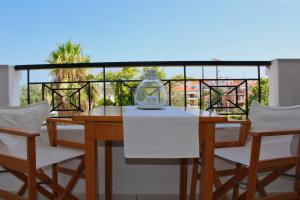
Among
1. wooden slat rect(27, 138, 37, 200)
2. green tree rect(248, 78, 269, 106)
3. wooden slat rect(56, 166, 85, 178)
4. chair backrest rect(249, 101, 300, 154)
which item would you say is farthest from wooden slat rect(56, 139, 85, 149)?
green tree rect(248, 78, 269, 106)

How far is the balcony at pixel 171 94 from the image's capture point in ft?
8.28

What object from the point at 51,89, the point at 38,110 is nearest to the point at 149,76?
the point at 38,110

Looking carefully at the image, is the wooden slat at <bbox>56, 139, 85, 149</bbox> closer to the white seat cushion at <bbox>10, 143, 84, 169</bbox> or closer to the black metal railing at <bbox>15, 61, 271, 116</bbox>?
the white seat cushion at <bbox>10, 143, 84, 169</bbox>

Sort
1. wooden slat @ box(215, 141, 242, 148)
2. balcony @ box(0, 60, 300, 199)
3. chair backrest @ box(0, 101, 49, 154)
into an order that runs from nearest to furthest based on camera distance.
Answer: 1. chair backrest @ box(0, 101, 49, 154)
2. wooden slat @ box(215, 141, 242, 148)
3. balcony @ box(0, 60, 300, 199)

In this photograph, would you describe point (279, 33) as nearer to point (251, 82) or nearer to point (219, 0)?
point (219, 0)

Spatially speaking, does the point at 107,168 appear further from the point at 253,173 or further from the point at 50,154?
the point at 253,173

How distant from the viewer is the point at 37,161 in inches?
66.4

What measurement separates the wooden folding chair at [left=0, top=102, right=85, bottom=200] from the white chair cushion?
963 mm

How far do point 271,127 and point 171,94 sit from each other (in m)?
1.11

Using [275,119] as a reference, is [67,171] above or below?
below

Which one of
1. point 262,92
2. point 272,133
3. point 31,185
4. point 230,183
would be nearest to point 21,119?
point 31,185

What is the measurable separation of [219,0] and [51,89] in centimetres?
1274

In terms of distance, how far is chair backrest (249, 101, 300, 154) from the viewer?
6.31ft

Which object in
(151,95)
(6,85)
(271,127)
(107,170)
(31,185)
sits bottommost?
(107,170)
